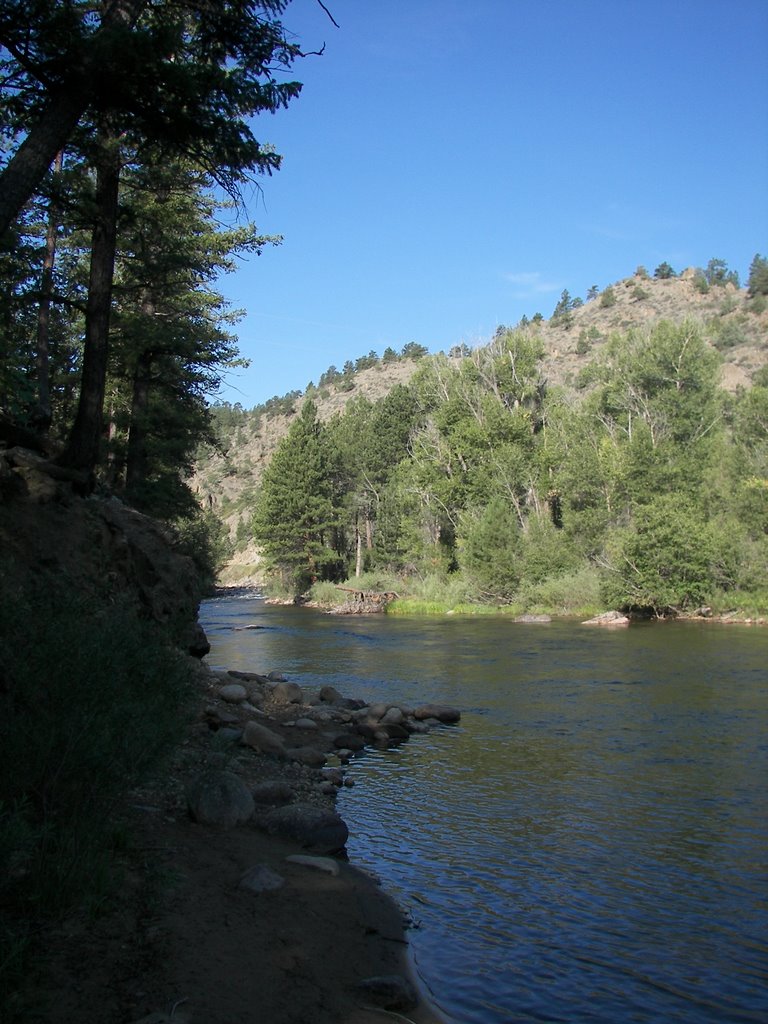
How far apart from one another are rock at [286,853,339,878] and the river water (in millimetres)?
664

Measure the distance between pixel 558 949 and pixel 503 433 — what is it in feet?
160

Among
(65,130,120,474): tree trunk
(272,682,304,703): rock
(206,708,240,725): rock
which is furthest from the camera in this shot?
(272,682,304,703): rock

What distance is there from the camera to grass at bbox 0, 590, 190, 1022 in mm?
4344

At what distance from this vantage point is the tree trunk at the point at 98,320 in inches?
416

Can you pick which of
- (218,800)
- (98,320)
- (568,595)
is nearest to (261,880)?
(218,800)

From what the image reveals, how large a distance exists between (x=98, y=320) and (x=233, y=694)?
22.0ft

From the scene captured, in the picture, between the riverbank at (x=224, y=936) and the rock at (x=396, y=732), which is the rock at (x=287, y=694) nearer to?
the rock at (x=396, y=732)

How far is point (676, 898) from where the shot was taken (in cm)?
714

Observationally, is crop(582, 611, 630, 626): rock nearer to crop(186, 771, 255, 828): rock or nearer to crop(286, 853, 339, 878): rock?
crop(186, 771, 255, 828): rock

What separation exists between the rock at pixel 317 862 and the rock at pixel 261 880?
53 cm

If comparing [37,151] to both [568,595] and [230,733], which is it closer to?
[230,733]

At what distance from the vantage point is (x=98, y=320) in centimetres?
1066

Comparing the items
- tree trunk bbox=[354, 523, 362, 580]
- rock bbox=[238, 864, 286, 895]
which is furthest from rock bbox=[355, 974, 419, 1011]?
tree trunk bbox=[354, 523, 362, 580]

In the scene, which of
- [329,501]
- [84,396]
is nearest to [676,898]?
[84,396]
